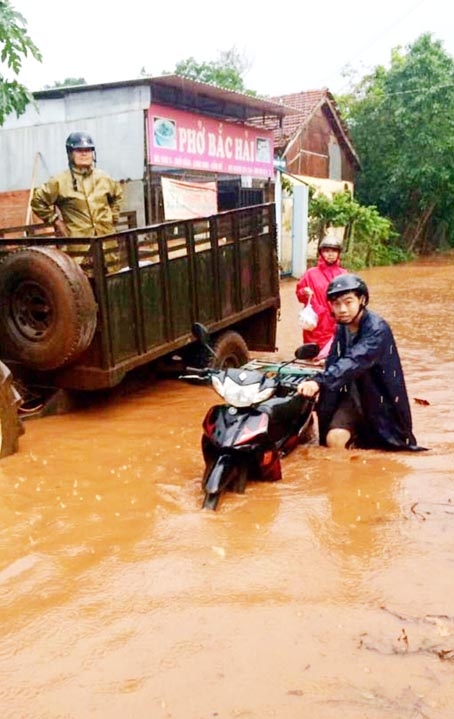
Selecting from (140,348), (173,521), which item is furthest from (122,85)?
(173,521)

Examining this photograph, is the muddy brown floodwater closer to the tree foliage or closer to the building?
the building

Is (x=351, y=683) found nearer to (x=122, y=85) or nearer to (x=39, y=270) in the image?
(x=39, y=270)

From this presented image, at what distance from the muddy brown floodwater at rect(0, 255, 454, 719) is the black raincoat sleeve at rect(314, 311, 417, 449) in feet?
0.72

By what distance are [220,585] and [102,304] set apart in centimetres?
296

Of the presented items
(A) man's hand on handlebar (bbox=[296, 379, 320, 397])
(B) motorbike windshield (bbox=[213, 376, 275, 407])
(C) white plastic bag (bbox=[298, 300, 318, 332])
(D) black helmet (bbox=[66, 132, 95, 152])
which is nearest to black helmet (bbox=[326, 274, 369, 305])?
(A) man's hand on handlebar (bbox=[296, 379, 320, 397])

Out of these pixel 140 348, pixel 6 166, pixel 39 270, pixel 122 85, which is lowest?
pixel 140 348

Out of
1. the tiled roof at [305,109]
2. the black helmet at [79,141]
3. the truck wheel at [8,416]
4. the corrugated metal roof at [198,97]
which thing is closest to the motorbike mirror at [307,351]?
the truck wheel at [8,416]

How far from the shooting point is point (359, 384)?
494cm

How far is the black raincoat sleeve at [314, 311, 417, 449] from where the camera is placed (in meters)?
4.67

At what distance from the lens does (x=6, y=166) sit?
43.5 feet

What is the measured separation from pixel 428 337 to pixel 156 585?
8145 mm

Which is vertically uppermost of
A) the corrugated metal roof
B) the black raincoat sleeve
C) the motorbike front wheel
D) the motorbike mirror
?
the corrugated metal roof

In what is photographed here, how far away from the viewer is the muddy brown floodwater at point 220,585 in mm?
2486

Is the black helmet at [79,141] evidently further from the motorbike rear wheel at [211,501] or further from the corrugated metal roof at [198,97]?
the corrugated metal roof at [198,97]
